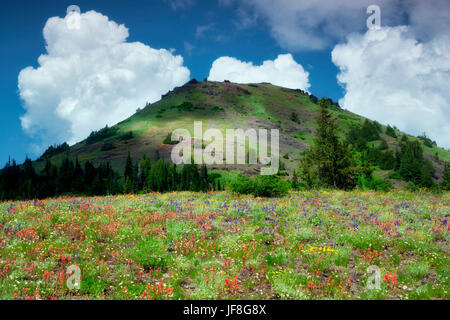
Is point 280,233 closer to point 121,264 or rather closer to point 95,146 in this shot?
point 121,264

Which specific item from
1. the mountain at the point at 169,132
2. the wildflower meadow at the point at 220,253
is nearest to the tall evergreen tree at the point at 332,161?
the wildflower meadow at the point at 220,253

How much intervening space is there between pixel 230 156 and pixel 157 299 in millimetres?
102895

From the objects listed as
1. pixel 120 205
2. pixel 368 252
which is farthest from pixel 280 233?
pixel 120 205

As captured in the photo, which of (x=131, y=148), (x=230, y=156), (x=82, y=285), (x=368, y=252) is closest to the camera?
(x=82, y=285)

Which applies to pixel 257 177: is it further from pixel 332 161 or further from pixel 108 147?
pixel 108 147
